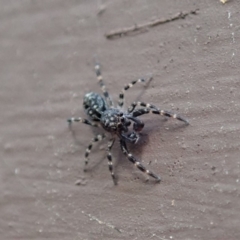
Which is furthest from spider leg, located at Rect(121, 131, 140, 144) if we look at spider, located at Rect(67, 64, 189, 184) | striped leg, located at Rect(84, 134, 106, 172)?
striped leg, located at Rect(84, 134, 106, 172)

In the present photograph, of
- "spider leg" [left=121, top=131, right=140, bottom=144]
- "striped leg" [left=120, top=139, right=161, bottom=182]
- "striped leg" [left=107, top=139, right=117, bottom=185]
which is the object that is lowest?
Result: "striped leg" [left=107, top=139, right=117, bottom=185]

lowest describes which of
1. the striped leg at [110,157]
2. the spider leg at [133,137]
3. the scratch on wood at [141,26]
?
the striped leg at [110,157]

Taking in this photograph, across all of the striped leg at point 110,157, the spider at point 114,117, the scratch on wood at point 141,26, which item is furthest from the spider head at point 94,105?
the scratch on wood at point 141,26

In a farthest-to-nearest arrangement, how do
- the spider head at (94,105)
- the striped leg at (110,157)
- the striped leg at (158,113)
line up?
1. the spider head at (94,105)
2. the striped leg at (110,157)
3. the striped leg at (158,113)

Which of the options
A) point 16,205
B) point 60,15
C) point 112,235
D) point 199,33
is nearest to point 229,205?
point 112,235

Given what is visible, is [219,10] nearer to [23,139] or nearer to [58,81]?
[58,81]

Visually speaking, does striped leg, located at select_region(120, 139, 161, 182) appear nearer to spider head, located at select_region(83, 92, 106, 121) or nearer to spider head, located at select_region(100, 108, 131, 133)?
spider head, located at select_region(100, 108, 131, 133)

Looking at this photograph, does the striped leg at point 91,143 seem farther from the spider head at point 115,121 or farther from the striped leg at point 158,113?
the striped leg at point 158,113

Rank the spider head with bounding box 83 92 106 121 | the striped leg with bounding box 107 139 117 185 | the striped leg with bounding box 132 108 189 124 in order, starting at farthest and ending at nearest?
the spider head with bounding box 83 92 106 121 < the striped leg with bounding box 107 139 117 185 < the striped leg with bounding box 132 108 189 124
